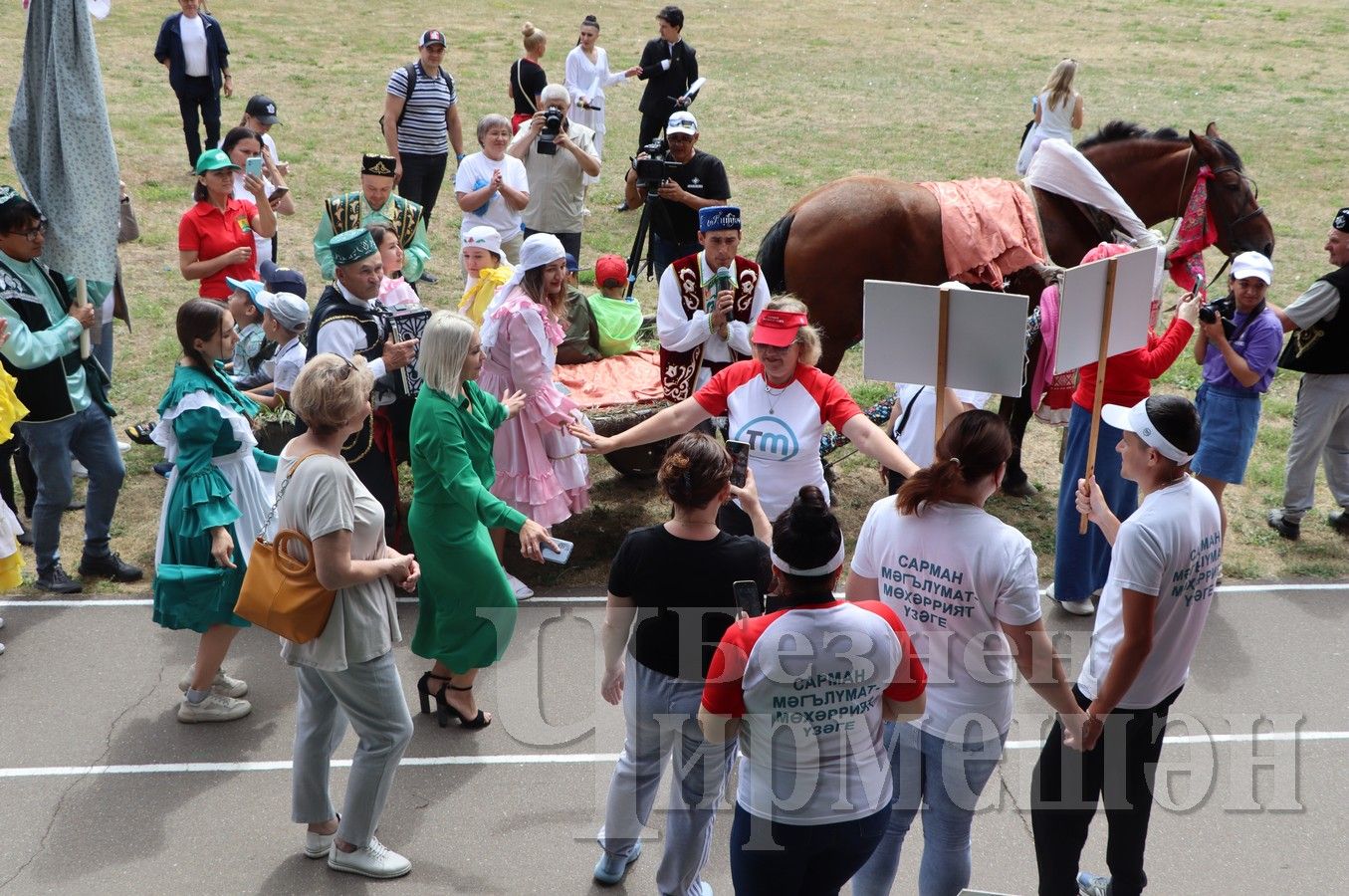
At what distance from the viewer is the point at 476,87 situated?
19.7 metres

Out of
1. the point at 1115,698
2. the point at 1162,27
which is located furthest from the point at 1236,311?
the point at 1162,27

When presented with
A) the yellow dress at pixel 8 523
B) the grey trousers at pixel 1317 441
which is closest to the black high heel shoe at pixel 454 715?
the yellow dress at pixel 8 523

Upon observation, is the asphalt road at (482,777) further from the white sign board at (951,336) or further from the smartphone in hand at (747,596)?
the white sign board at (951,336)

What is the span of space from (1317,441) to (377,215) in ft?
19.3

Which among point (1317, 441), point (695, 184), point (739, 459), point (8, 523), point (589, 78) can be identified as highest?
point (589, 78)

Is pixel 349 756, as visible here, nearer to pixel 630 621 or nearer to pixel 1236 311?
pixel 630 621

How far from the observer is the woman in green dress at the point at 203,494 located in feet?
17.5

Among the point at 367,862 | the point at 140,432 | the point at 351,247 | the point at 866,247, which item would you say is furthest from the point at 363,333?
the point at 866,247

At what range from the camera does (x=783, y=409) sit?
204 inches

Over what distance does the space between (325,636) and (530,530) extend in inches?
36.3

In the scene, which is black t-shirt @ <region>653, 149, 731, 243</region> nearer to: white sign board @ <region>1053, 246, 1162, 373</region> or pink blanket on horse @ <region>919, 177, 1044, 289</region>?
pink blanket on horse @ <region>919, 177, 1044, 289</region>

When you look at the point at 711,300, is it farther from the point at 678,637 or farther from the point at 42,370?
the point at 42,370

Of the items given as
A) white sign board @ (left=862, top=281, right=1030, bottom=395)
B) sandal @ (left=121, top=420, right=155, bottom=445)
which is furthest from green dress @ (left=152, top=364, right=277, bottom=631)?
white sign board @ (left=862, top=281, right=1030, bottom=395)

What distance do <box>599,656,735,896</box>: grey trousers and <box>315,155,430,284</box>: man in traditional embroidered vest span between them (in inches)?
156
